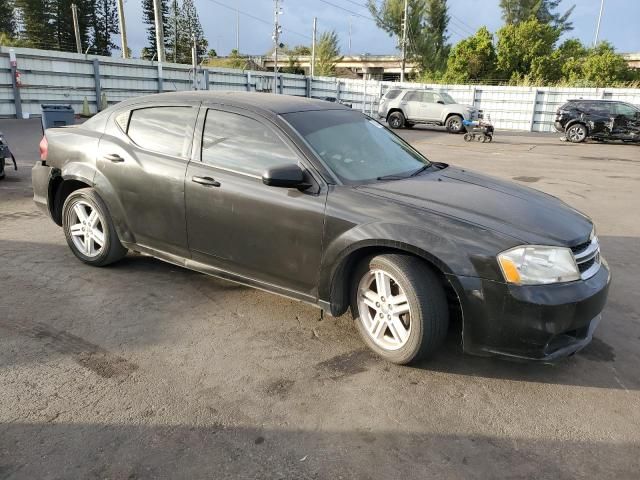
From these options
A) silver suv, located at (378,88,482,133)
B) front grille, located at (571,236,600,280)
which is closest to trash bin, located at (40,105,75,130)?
front grille, located at (571,236,600,280)

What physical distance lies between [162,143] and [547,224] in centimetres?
291

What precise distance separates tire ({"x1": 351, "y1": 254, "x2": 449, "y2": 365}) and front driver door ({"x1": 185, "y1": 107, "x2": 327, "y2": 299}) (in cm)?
35

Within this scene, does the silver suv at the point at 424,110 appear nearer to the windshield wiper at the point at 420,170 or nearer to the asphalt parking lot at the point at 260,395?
the asphalt parking lot at the point at 260,395

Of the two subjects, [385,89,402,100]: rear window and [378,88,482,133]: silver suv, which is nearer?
[378,88,482,133]: silver suv

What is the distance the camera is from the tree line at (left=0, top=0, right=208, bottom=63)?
212ft

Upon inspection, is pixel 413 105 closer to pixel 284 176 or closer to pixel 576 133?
pixel 576 133

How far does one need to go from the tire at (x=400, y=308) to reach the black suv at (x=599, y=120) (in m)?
19.5

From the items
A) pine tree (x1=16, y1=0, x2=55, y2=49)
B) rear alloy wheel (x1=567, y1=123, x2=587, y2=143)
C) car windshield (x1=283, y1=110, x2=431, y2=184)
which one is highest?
pine tree (x1=16, y1=0, x2=55, y2=49)

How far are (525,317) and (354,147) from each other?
1750 millimetres

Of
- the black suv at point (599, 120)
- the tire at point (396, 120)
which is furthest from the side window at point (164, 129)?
the tire at point (396, 120)

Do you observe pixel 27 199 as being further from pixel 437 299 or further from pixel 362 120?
pixel 437 299

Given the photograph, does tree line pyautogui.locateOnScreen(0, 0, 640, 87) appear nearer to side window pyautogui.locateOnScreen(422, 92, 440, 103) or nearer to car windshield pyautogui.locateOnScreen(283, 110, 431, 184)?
side window pyautogui.locateOnScreen(422, 92, 440, 103)

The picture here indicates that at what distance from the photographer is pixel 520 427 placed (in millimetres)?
2689

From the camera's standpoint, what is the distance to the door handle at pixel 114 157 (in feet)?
14.1
